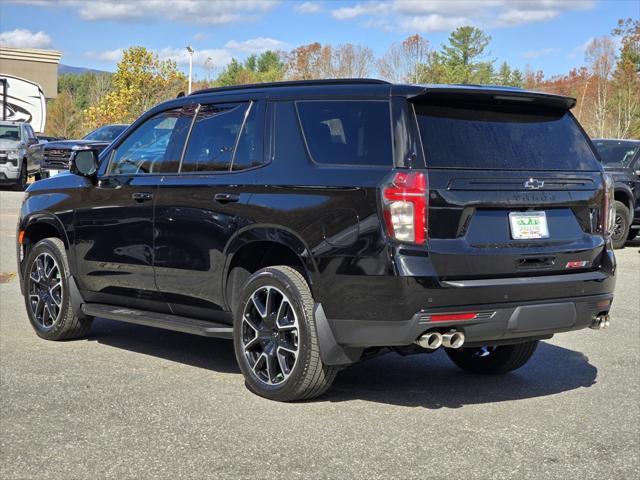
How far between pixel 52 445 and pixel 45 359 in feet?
7.27

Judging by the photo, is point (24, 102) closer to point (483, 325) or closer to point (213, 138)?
point (213, 138)

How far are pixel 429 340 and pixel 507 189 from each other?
97cm

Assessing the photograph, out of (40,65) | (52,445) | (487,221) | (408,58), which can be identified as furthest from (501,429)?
(40,65)

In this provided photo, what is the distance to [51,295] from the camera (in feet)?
25.5

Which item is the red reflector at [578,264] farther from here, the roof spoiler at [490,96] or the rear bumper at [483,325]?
the roof spoiler at [490,96]

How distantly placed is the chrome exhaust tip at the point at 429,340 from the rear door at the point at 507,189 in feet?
1.10

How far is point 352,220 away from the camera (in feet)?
17.6

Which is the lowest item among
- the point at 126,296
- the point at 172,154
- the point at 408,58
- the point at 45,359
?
the point at 45,359

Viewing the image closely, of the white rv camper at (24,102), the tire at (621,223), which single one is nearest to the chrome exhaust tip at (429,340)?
the tire at (621,223)

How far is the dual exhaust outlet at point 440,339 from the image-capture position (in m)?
5.29

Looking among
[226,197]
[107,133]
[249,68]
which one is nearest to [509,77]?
[249,68]

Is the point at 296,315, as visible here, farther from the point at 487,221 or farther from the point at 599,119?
the point at 599,119

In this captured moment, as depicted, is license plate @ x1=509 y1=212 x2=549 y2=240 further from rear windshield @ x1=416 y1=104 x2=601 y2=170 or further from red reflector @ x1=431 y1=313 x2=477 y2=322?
red reflector @ x1=431 y1=313 x2=477 y2=322

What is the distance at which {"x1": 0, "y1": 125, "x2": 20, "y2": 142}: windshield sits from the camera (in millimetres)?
27969
